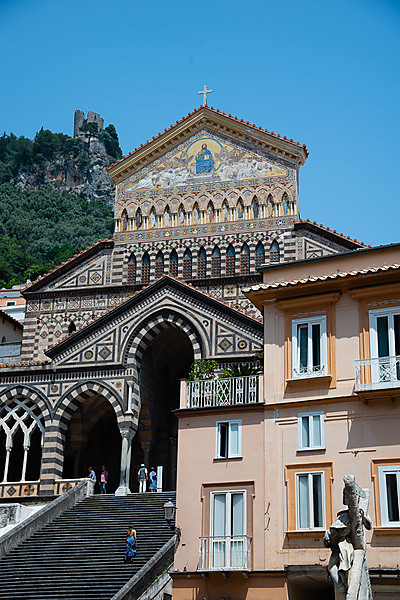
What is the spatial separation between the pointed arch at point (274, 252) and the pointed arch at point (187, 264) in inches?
150

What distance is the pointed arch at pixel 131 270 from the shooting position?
41.8 metres

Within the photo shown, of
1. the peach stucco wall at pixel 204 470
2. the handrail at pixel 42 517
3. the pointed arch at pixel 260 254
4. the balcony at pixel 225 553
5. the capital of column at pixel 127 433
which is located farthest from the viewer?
the pointed arch at pixel 260 254

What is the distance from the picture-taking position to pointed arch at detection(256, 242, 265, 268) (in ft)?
132

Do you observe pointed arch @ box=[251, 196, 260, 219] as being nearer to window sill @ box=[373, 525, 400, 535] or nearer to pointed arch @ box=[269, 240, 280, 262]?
pointed arch @ box=[269, 240, 280, 262]

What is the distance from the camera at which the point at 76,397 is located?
34.7 meters

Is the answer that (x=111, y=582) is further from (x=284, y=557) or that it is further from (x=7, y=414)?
(x=7, y=414)

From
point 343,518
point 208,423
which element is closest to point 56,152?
point 208,423

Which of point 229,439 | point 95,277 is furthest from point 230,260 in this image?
point 229,439

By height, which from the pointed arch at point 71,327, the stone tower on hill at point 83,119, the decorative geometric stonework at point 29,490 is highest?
the stone tower on hill at point 83,119

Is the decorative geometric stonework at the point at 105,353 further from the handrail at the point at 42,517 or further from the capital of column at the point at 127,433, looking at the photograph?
the handrail at the point at 42,517

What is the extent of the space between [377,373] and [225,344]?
454 inches

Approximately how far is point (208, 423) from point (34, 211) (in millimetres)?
91489

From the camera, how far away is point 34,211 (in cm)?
11200

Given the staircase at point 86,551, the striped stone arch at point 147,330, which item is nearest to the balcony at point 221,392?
the staircase at point 86,551
